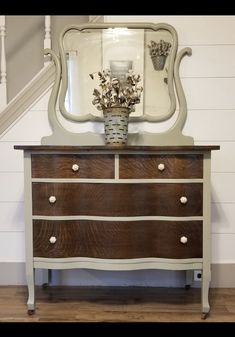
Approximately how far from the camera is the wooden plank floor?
1851 millimetres

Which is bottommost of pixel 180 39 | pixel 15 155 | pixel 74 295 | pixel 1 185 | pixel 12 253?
pixel 74 295

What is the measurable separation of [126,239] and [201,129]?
0.95 metres

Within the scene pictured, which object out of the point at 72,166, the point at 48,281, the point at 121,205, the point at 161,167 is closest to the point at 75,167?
the point at 72,166

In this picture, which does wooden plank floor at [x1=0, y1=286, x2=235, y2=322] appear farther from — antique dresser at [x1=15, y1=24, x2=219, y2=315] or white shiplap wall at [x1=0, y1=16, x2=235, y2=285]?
antique dresser at [x1=15, y1=24, x2=219, y2=315]

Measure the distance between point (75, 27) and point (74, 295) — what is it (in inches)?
69.5

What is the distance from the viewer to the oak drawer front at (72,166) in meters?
1.79

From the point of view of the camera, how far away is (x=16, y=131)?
229cm

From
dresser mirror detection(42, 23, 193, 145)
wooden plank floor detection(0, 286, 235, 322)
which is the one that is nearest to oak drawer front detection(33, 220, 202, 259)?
wooden plank floor detection(0, 286, 235, 322)

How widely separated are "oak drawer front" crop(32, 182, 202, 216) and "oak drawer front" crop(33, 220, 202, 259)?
0.19 ft

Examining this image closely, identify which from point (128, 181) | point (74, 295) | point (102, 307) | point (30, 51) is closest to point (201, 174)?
point (128, 181)

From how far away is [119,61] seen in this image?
2.23 meters

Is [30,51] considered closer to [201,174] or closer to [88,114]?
[88,114]

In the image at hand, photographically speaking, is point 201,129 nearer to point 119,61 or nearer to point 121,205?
point 119,61

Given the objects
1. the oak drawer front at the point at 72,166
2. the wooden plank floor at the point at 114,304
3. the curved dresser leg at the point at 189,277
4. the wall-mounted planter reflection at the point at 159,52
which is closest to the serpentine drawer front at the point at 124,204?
the oak drawer front at the point at 72,166
